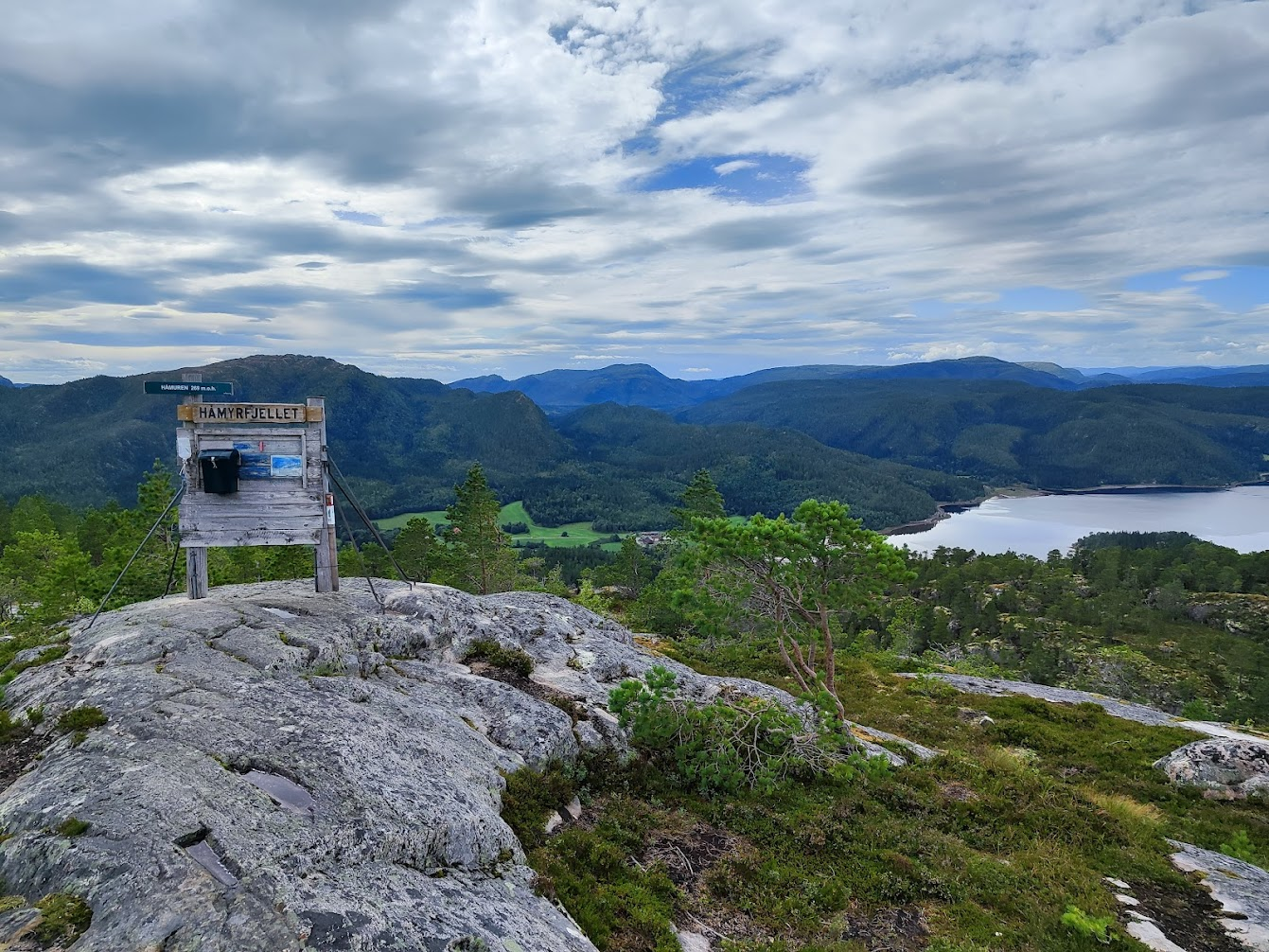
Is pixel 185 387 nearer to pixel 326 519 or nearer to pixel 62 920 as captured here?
pixel 326 519

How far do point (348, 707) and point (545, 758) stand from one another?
177 inches

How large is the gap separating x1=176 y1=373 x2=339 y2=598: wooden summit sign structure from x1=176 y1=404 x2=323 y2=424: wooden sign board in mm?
22

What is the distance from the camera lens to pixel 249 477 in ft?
56.4

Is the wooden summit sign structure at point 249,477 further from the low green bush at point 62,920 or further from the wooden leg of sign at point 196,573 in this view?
the low green bush at point 62,920

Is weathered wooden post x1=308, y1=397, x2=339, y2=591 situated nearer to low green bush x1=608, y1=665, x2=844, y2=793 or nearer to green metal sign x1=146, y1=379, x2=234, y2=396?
green metal sign x1=146, y1=379, x2=234, y2=396

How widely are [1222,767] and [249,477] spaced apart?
3246 cm

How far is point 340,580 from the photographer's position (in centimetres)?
2056

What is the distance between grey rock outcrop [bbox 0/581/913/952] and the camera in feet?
24.0

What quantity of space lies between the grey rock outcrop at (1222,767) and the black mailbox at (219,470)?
31627 mm

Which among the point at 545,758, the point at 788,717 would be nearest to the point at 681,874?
the point at 545,758

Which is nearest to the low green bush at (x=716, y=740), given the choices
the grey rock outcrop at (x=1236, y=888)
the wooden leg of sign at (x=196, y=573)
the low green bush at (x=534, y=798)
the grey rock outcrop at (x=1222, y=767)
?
the low green bush at (x=534, y=798)

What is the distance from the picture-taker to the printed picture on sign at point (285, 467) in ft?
56.7

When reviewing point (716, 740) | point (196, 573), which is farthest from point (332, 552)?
point (716, 740)

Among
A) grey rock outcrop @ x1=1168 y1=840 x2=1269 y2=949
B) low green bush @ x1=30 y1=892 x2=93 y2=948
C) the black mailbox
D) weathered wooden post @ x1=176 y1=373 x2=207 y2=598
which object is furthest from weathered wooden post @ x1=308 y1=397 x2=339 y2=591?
grey rock outcrop @ x1=1168 y1=840 x2=1269 y2=949
